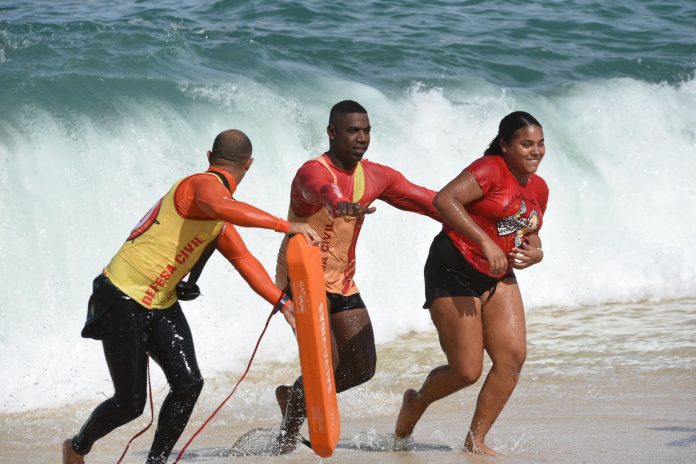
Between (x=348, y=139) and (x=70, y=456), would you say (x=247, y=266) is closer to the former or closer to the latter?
(x=348, y=139)

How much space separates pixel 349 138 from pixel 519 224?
953 millimetres

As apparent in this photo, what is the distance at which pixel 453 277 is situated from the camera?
550 centimetres

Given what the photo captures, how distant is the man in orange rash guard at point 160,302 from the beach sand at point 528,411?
0.81m

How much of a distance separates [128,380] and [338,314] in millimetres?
1193

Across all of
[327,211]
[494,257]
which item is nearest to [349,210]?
[327,211]

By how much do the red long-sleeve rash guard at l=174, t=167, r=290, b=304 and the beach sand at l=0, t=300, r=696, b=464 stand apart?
3.56ft

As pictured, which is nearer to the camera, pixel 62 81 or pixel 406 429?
pixel 406 429

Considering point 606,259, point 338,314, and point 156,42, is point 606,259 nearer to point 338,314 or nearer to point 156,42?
point 156,42

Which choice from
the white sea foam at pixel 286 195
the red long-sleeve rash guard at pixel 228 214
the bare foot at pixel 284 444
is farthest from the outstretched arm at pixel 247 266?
the white sea foam at pixel 286 195

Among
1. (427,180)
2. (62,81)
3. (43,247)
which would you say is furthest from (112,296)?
(427,180)

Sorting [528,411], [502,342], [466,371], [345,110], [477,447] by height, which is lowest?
[528,411]

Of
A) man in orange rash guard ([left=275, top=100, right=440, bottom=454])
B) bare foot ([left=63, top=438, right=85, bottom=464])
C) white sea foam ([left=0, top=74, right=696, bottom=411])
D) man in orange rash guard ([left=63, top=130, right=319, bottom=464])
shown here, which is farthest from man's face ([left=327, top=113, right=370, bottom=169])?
white sea foam ([left=0, top=74, right=696, bottom=411])

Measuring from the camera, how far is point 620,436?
5.98 meters

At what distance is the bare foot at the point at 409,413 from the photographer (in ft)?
19.0
